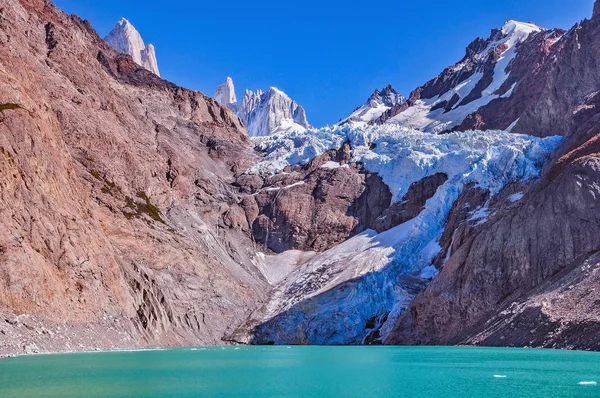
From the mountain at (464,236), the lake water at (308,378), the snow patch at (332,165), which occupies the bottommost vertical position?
the lake water at (308,378)

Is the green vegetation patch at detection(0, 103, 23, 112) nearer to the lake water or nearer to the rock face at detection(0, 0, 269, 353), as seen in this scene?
the rock face at detection(0, 0, 269, 353)

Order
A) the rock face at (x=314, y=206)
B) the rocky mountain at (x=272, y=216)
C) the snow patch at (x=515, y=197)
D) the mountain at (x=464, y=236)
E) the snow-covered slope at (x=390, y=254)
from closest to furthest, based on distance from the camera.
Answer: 1. the rocky mountain at (x=272, y=216)
2. the mountain at (x=464, y=236)
3. the snow patch at (x=515, y=197)
4. the snow-covered slope at (x=390, y=254)
5. the rock face at (x=314, y=206)

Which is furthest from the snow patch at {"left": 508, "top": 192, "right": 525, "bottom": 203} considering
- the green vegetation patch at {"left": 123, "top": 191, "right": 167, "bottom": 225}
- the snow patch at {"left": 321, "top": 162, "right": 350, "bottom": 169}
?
the green vegetation patch at {"left": 123, "top": 191, "right": 167, "bottom": 225}

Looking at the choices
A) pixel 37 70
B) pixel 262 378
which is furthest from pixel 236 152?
pixel 262 378

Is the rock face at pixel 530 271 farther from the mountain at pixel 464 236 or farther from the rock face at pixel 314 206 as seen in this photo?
the rock face at pixel 314 206

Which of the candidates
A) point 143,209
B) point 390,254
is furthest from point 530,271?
point 143,209

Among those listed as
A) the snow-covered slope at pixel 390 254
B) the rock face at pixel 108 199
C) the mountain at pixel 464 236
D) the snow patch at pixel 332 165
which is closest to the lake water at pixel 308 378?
the rock face at pixel 108 199
